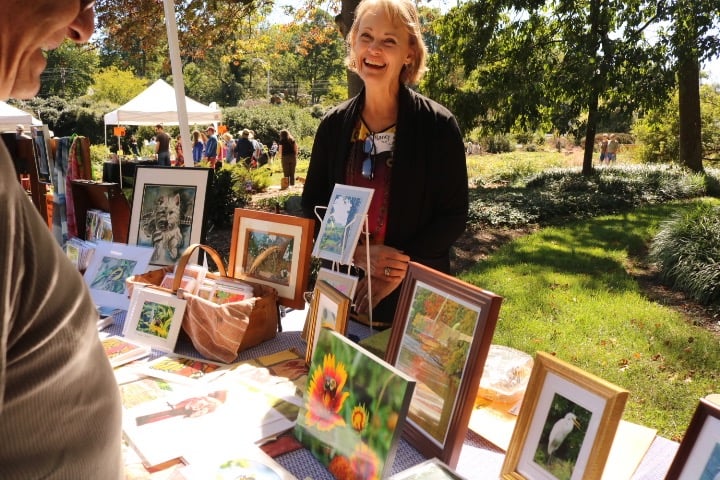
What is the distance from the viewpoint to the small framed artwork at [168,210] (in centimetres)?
209

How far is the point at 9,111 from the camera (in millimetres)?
11055

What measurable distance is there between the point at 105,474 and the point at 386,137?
1.33 m

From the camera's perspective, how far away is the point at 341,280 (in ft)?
5.26

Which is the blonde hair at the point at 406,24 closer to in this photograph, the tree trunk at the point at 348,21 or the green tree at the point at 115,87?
the tree trunk at the point at 348,21

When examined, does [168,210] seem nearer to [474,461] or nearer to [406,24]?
[406,24]

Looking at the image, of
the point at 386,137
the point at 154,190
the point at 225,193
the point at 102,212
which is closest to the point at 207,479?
the point at 386,137

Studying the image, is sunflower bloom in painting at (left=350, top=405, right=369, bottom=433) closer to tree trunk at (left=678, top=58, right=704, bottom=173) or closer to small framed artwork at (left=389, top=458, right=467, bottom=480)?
small framed artwork at (left=389, top=458, right=467, bottom=480)

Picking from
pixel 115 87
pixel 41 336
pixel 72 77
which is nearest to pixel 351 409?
pixel 41 336

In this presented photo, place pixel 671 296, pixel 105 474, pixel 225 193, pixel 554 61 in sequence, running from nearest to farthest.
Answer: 1. pixel 105 474
2. pixel 671 296
3. pixel 225 193
4. pixel 554 61

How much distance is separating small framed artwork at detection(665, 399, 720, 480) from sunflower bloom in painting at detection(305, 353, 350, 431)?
61 centimetres

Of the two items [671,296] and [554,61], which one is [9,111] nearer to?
[554,61]

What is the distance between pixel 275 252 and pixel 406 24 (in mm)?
865

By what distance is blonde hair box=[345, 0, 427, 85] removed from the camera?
64.7 inches

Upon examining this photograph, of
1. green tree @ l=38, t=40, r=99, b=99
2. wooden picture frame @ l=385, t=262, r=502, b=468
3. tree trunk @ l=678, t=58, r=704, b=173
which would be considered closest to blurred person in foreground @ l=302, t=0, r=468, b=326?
wooden picture frame @ l=385, t=262, r=502, b=468
